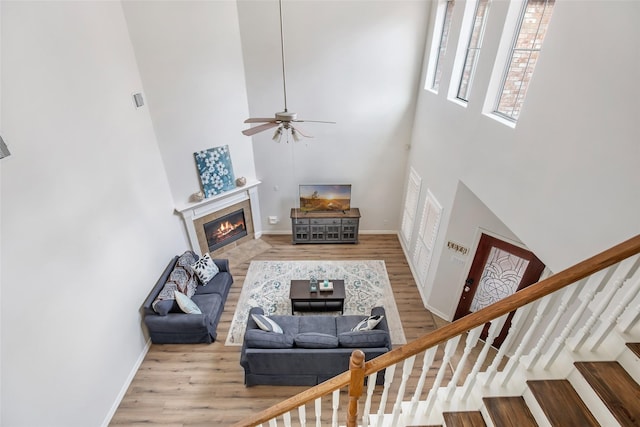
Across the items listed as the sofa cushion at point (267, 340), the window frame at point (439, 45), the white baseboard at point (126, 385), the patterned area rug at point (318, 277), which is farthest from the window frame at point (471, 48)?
the white baseboard at point (126, 385)

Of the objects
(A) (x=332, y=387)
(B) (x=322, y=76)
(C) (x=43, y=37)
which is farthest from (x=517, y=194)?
(C) (x=43, y=37)

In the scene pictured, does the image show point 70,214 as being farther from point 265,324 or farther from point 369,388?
point 369,388

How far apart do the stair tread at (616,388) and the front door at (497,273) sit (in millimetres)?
2563

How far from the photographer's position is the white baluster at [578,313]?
61.1 inches

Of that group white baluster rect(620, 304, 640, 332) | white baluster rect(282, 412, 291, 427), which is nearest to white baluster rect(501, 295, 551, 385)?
white baluster rect(620, 304, 640, 332)

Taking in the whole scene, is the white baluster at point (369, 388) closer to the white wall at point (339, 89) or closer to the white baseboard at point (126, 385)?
the white baseboard at point (126, 385)

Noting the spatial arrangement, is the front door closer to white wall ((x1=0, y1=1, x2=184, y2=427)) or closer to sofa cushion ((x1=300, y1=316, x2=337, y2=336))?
sofa cushion ((x1=300, y1=316, x2=337, y2=336))

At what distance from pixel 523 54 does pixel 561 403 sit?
320cm

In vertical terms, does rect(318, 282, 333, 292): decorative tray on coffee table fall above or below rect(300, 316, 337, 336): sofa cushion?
above

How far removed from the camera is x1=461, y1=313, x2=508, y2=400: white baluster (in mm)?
1728

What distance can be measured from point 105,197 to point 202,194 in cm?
208

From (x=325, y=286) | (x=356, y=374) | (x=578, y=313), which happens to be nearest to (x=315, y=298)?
(x=325, y=286)

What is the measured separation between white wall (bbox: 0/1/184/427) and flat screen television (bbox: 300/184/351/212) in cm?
340

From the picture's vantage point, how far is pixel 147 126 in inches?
195
